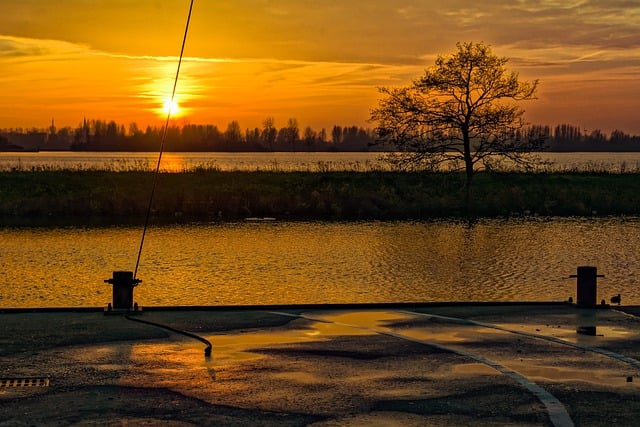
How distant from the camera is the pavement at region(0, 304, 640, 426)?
995cm

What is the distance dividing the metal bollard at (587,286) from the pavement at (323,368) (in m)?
0.53

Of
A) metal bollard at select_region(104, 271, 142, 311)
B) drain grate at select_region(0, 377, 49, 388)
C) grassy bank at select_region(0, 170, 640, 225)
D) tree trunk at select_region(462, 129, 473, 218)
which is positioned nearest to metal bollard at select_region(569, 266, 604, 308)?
metal bollard at select_region(104, 271, 142, 311)

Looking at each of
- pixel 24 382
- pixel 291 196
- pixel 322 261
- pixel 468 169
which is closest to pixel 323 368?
pixel 24 382

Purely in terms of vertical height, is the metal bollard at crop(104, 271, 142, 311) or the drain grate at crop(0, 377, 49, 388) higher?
the metal bollard at crop(104, 271, 142, 311)

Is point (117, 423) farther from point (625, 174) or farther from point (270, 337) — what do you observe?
point (625, 174)

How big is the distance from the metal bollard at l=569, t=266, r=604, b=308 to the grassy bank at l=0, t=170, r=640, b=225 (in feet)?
127

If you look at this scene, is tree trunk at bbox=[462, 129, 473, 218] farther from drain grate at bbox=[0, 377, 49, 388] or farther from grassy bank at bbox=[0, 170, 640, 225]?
drain grate at bbox=[0, 377, 49, 388]

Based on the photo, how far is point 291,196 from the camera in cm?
5969

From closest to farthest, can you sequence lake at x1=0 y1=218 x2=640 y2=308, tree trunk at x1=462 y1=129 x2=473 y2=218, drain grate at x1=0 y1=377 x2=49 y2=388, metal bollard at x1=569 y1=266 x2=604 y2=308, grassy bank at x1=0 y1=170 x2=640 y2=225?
1. drain grate at x1=0 y1=377 x2=49 y2=388
2. metal bollard at x1=569 y1=266 x2=604 y2=308
3. lake at x1=0 y1=218 x2=640 y2=308
4. grassy bank at x1=0 y1=170 x2=640 y2=225
5. tree trunk at x1=462 y1=129 x2=473 y2=218

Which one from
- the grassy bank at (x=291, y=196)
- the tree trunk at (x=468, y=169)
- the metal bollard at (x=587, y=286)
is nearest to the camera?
the metal bollard at (x=587, y=286)

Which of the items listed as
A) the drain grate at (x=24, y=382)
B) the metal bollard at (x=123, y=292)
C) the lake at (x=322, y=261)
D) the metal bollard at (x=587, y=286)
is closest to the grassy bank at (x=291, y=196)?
the lake at (x=322, y=261)

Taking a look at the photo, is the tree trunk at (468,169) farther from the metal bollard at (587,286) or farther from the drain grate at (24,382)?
the drain grate at (24,382)

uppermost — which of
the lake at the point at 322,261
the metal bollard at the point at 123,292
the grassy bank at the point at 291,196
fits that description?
the grassy bank at the point at 291,196

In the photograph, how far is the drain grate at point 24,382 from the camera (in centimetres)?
1112
